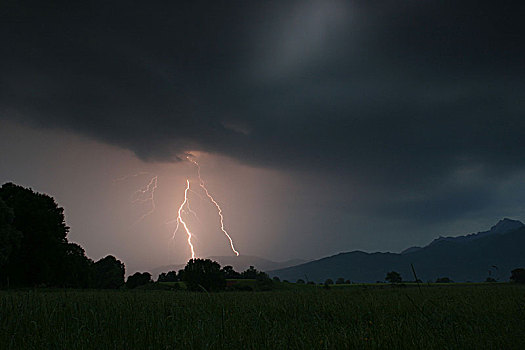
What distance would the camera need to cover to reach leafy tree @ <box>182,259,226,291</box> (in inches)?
1998

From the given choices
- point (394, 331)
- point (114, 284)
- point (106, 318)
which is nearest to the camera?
point (394, 331)

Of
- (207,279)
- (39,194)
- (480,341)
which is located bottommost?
(480,341)

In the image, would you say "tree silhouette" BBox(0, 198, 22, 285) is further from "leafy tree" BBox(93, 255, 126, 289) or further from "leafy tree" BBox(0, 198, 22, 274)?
"leafy tree" BBox(93, 255, 126, 289)

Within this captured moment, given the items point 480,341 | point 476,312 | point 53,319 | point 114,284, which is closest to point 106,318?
point 53,319

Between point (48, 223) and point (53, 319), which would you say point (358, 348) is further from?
point (48, 223)

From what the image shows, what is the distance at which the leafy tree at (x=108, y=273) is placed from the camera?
72438 millimetres

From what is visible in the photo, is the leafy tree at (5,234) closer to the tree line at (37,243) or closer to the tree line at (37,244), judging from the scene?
the tree line at (37,244)

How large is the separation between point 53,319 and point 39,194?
46798 millimetres

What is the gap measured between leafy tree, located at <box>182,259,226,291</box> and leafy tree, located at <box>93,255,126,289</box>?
24932 millimetres

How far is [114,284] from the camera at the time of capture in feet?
237

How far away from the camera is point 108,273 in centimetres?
7481

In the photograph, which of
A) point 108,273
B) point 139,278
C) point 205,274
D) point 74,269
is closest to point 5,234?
point 74,269

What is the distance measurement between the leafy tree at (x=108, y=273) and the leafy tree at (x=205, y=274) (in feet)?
81.8

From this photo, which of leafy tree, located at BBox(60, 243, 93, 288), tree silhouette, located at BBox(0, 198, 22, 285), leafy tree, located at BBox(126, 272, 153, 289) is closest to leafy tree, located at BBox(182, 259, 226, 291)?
leafy tree, located at BBox(60, 243, 93, 288)
